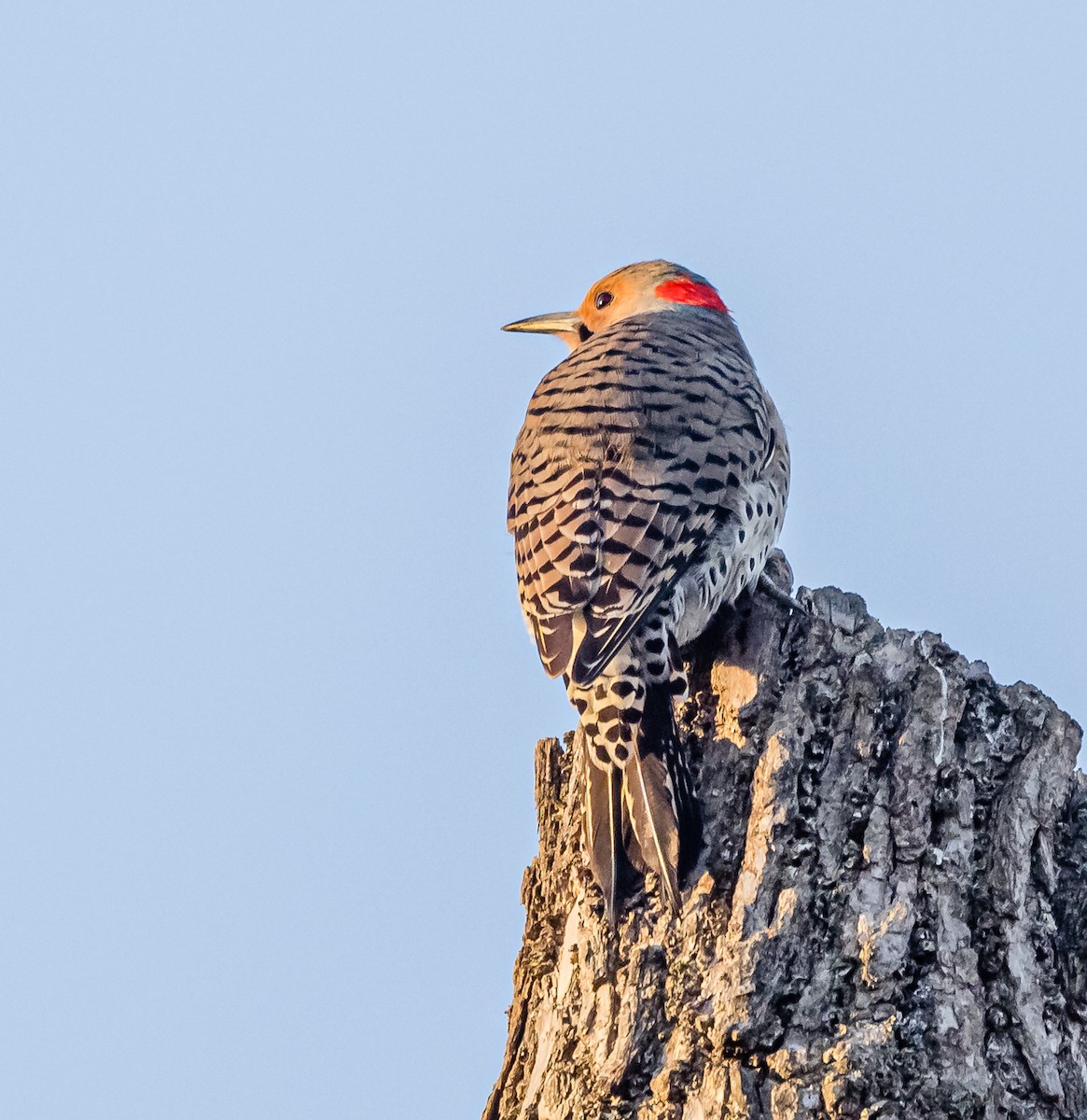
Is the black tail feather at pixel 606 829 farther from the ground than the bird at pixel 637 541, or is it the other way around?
the bird at pixel 637 541

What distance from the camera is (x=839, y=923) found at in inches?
142

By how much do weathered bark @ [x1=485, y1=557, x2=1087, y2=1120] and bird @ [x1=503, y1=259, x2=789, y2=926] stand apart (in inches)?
5.5

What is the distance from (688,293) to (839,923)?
4.31 meters

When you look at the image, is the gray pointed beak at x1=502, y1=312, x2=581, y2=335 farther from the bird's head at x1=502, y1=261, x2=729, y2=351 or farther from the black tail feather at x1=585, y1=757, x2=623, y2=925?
the black tail feather at x1=585, y1=757, x2=623, y2=925

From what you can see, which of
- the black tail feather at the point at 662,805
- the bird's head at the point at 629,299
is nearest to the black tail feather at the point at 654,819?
the black tail feather at the point at 662,805

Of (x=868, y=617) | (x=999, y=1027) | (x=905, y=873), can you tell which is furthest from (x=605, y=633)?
(x=999, y=1027)

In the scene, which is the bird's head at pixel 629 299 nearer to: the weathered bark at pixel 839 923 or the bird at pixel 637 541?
the bird at pixel 637 541

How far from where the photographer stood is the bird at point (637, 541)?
13.3 ft

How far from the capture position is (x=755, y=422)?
554 cm

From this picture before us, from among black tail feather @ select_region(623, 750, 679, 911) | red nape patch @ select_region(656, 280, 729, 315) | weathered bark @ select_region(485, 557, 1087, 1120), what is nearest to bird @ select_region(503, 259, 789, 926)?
black tail feather @ select_region(623, 750, 679, 911)

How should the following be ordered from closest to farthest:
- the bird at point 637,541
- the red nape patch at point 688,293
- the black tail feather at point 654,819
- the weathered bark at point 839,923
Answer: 1. the weathered bark at point 839,923
2. the black tail feather at point 654,819
3. the bird at point 637,541
4. the red nape patch at point 688,293

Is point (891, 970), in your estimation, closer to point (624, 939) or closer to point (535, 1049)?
point (624, 939)

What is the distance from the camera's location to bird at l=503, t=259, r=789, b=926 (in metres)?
4.06

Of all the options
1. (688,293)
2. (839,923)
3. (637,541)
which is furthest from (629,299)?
(839,923)
